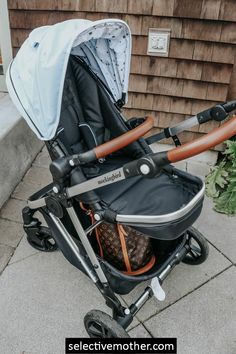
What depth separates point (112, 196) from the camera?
1.73 m

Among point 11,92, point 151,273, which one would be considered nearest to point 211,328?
point 151,273

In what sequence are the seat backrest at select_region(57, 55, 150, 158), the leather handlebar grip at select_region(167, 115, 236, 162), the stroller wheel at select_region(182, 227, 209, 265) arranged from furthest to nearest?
the stroller wheel at select_region(182, 227, 209, 265), the seat backrest at select_region(57, 55, 150, 158), the leather handlebar grip at select_region(167, 115, 236, 162)

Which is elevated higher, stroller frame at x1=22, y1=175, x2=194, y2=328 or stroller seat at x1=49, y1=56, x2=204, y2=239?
stroller seat at x1=49, y1=56, x2=204, y2=239

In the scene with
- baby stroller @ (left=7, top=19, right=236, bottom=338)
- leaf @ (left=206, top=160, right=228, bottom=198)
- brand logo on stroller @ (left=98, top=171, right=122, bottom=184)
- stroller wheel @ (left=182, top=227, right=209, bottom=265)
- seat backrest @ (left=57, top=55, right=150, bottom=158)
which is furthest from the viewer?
leaf @ (left=206, top=160, right=228, bottom=198)

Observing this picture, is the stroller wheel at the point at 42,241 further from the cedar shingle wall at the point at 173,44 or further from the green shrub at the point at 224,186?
the cedar shingle wall at the point at 173,44

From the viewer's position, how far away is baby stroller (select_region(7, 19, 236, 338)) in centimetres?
144

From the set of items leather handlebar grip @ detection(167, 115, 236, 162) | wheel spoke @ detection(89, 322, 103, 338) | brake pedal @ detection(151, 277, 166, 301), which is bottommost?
wheel spoke @ detection(89, 322, 103, 338)

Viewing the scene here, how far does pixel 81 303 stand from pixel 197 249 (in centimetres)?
78

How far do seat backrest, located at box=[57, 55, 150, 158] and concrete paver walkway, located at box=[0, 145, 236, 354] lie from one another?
32.2 inches

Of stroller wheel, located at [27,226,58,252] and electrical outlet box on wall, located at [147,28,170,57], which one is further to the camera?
electrical outlet box on wall, located at [147,28,170,57]

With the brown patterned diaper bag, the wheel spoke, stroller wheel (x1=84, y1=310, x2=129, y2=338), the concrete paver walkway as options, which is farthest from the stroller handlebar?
the concrete paver walkway

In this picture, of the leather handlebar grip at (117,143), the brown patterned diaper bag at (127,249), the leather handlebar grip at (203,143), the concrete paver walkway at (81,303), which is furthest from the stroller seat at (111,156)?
the concrete paver walkway at (81,303)

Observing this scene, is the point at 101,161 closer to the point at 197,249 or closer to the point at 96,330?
the point at 197,249

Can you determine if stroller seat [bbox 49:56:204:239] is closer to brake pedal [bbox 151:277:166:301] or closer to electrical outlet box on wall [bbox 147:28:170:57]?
brake pedal [bbox 151:277:166:301]
